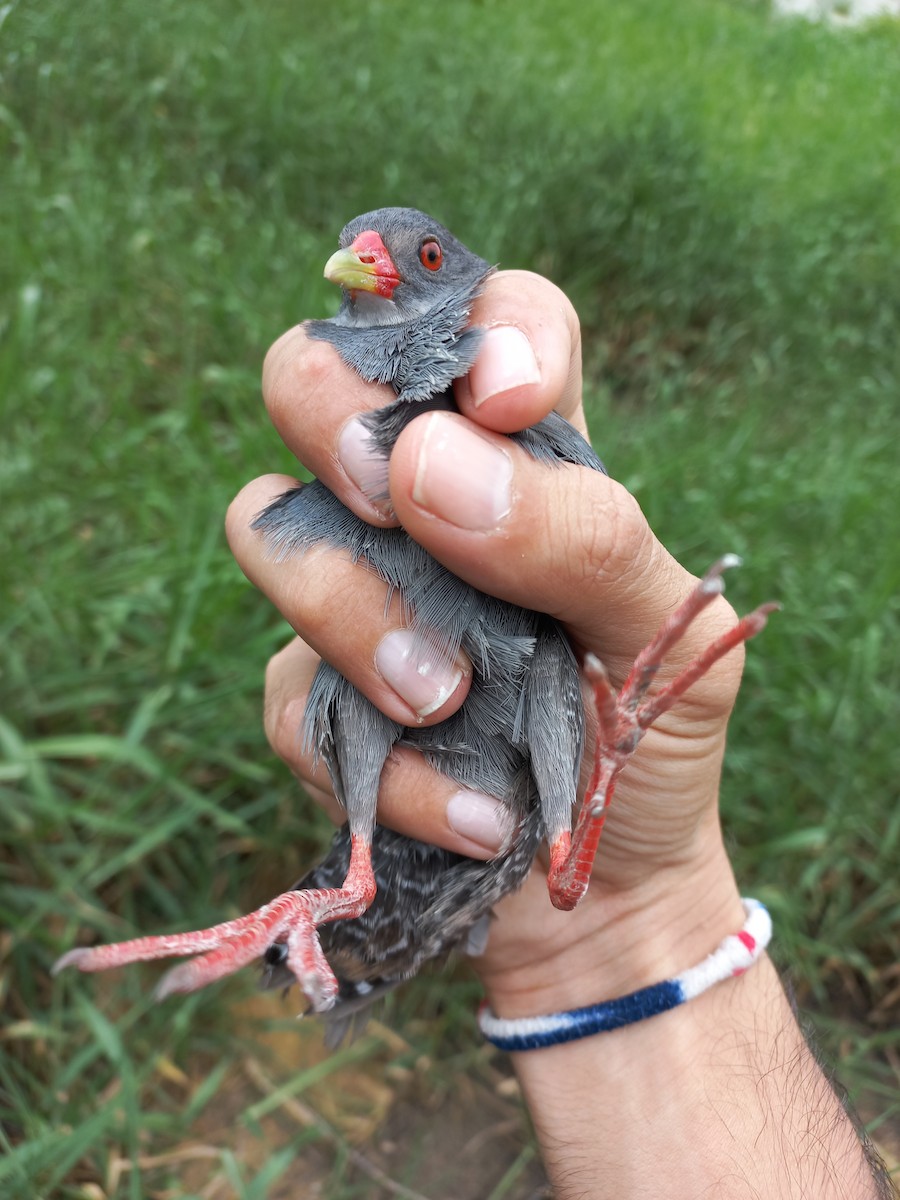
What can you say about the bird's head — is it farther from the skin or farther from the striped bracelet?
the striped bracelet

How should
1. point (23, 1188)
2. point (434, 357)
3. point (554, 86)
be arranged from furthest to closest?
point (554, 86), point (23, 1188), point (434, 357)

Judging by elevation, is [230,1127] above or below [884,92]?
below

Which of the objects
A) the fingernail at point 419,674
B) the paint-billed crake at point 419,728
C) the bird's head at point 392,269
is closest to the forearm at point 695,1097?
the paint-billed crake at point 419,728

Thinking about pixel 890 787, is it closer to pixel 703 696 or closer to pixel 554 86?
pixel 703 696

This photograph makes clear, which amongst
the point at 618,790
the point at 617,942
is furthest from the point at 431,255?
the point at 617,942

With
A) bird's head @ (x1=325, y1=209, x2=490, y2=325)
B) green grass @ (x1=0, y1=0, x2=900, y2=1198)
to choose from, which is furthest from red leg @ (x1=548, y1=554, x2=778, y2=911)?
green grass @ (x1=0, y1=0, x2=900, y2=1198)

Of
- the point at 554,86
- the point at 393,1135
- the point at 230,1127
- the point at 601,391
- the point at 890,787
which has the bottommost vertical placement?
the point at 393,1135

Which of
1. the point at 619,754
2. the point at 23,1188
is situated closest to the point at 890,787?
the point at 619,754
